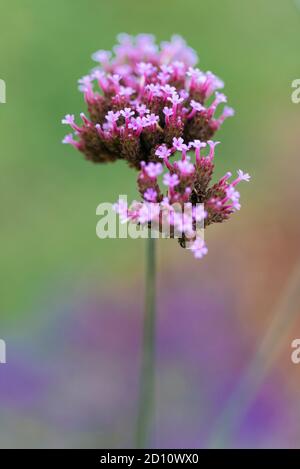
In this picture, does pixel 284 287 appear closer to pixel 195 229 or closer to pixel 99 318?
pixel 99 318

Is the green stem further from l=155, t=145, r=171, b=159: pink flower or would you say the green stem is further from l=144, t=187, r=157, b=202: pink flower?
l=155, t=145, r=171, b=159: pink flower

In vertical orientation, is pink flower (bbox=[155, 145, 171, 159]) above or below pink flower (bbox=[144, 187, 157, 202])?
above

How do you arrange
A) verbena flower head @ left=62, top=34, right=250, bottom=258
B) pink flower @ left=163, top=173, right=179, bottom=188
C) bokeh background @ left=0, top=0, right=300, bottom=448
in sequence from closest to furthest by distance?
pink flower @ left=163, top=173, right=179, bottom=188, verbena flower head @ left=62, top=34, right=250, bottom=258, bokeh background @ left=0, top=0, right=300, bottom=448

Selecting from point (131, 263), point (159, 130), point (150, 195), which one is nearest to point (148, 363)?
point (150, 195)

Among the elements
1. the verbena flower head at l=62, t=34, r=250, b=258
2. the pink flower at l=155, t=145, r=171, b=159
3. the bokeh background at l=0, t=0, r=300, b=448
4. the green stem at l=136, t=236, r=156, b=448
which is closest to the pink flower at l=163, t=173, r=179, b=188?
the verbena flower head at l=62, t=34, r=250, b=258

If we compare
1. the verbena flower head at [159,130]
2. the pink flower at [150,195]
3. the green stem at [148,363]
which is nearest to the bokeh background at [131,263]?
the green stem at [148,363]

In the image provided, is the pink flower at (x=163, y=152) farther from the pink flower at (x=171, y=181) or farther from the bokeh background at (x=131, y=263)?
the bokeh background at (x=131, y=263)
